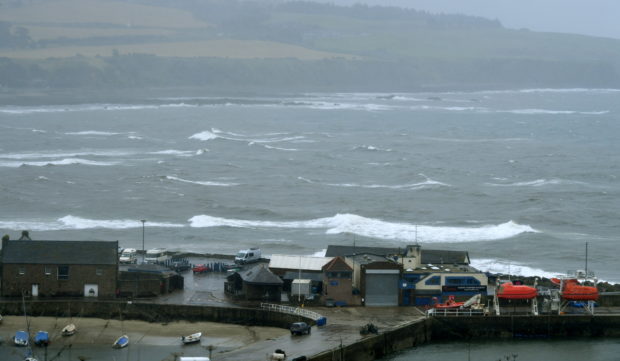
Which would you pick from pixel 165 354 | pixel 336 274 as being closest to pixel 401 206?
pixel 336 274

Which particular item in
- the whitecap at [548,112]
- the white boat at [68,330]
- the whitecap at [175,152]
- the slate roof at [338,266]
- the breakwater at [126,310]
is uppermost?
the whitecap at [548,112]

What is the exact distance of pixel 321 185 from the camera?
70.3m

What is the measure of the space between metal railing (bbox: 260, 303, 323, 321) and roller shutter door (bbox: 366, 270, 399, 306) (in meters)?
2.19

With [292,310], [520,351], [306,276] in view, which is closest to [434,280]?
[520,351]

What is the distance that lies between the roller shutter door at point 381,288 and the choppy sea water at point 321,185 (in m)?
11.1

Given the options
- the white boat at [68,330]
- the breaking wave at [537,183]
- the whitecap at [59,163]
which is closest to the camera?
the white boat at [68,330]

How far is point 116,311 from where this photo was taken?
34.2 metres

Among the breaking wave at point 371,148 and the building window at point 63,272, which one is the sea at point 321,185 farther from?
the building window at point 63,272

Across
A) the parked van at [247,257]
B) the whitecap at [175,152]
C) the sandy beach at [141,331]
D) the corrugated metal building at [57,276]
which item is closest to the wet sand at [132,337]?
the sandy beach at [141,331]

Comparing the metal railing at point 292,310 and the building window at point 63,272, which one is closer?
the metal railing at point 292,310

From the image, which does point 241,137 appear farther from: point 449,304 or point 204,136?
point 449,304

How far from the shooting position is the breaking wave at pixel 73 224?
5275cm

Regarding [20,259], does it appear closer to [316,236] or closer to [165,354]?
[165,354]

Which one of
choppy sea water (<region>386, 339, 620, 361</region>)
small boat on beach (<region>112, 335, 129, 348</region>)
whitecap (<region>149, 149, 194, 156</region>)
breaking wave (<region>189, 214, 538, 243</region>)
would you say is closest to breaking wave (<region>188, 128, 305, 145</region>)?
whitecap (<region>149, 149, 194, 156</region>)
